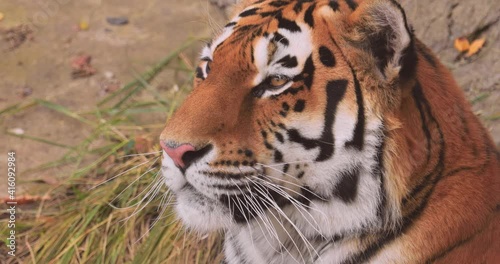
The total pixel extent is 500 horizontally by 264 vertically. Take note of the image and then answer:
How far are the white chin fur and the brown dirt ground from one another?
1.66 meters

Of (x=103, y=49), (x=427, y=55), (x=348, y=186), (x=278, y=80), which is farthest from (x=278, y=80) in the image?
(x=103, y=49)

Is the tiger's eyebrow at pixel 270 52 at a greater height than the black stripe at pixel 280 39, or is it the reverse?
the black stripe at pixel 280 39

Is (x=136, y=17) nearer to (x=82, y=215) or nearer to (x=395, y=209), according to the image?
(x=82, y=215)

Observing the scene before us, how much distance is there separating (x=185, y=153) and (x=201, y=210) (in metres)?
0.21

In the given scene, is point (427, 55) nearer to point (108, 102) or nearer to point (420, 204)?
point (420, 204)

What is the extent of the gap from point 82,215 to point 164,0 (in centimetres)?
239

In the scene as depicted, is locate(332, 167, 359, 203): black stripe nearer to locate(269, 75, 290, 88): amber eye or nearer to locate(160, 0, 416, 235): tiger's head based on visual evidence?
locate(160, 0, 416, 235): tiger's head

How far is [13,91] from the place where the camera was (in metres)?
4.39

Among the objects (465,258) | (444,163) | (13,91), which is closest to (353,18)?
(444,163)

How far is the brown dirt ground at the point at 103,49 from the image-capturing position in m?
3.73

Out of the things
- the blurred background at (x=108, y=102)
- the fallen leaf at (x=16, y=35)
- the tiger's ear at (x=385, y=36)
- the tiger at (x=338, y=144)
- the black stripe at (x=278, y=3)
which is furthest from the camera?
the fallen leaf at (x=16, y=35)

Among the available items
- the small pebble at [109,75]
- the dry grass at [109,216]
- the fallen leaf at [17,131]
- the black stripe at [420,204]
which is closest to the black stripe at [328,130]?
the black stripe at [420,204]

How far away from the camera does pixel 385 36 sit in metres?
1.85

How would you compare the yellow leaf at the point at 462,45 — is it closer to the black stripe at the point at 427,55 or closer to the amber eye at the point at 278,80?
the black stripe at the point at 427,55
